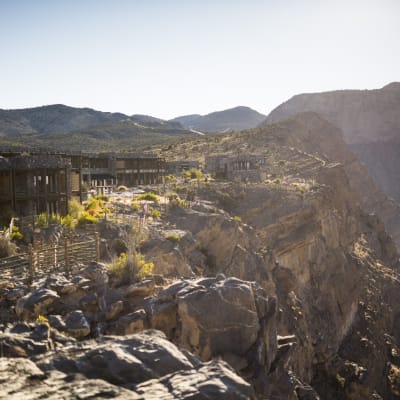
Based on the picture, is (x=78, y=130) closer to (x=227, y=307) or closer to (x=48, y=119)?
(x=48, y=119)

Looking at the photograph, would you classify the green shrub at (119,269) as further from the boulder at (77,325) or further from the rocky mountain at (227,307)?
the boulder at (77,325)

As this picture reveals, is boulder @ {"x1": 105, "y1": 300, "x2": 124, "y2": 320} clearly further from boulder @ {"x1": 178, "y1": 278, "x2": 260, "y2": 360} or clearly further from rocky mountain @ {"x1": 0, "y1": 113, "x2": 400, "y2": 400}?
boulder @ {"x1": 178, "y1": 278, "x2": 260, "y2": 360}

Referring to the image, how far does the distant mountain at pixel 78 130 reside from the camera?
3939 inches

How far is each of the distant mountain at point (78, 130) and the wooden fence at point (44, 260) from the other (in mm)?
77197

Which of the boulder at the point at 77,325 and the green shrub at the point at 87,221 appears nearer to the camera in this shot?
the boulder at the point at 77,325

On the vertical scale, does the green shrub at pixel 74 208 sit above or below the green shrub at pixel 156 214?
above

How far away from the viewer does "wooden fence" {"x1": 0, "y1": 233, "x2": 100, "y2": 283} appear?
15.2m

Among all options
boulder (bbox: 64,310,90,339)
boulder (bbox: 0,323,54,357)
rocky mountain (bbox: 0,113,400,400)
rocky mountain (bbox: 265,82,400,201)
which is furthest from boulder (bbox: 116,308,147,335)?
rocky mountain (bbox: 265,82,400,201)

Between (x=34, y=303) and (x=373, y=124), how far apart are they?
13417cm

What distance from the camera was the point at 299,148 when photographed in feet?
251

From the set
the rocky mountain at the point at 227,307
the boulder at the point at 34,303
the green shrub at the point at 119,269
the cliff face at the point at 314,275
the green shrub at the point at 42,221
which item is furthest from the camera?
the cliff face at the point at 314,275

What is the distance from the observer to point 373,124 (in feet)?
441

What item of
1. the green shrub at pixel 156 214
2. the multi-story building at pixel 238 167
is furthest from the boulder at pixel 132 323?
the multi-story building at pixel 238 167

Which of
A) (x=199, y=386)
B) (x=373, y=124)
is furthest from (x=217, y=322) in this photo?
(x=373, y=124)
